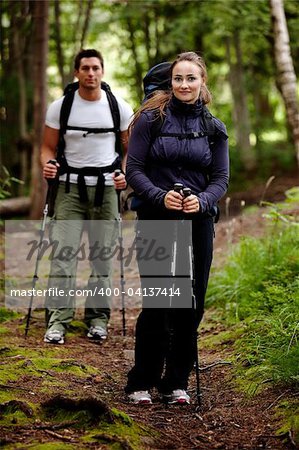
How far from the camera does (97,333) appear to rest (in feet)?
22.2

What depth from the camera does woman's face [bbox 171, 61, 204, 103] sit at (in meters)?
4.65

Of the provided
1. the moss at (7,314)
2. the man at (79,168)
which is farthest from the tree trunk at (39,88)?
the man at (79,168)

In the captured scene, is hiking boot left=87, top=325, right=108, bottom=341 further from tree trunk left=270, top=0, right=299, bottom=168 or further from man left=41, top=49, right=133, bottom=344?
tree trunk left=270, top=0, right=299, bottom=168

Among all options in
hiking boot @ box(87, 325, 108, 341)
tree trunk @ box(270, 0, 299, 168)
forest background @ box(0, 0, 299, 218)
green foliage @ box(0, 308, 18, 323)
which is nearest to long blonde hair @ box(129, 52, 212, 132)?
hiking boot @ box(87, 325, 108, 341)

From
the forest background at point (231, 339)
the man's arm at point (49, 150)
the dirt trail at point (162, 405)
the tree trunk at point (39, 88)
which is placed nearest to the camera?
the dirt trail at point (162, 405)

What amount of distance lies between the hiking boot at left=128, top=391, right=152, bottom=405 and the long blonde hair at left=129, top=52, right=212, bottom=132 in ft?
6.06

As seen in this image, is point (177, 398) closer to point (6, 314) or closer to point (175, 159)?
point (175, 159)

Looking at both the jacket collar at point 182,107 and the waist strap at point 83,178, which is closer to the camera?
the jacket collar at point 182,107

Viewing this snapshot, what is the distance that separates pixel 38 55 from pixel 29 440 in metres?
11.7

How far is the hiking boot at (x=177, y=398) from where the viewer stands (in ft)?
15.6

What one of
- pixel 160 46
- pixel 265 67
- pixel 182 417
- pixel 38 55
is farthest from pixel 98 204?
pixel 265 67

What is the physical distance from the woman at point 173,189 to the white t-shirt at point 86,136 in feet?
6.30

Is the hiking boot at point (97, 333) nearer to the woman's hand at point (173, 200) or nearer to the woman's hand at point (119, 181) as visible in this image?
the woman's hand at point (119, 181)

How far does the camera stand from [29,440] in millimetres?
3693
